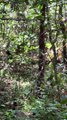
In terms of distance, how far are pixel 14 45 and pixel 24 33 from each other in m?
0.43

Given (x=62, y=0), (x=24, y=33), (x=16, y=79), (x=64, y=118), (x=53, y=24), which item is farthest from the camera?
(x=16, y=79)

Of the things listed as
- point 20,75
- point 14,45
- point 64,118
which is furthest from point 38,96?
point 64,118

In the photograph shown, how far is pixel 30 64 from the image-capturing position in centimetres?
446

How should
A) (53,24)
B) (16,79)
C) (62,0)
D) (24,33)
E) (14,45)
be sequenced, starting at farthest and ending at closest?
(16,79), (14,45), (24,33), (53,24), (62,0)

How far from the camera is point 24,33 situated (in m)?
3.89

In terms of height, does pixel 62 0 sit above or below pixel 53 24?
above

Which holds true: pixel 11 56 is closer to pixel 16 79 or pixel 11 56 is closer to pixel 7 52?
pixel 7 52

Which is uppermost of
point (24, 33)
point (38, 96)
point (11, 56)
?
point (24, 33)

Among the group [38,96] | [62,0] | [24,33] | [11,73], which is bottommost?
[38,96]

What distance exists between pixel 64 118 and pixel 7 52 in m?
1.90

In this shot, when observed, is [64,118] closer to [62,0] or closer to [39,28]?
[62,0]

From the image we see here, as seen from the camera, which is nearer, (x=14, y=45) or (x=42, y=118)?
(x=42, y=118)

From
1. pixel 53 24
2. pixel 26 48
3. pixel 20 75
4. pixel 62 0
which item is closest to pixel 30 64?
pixel 20 75

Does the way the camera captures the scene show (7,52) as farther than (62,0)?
Yes
